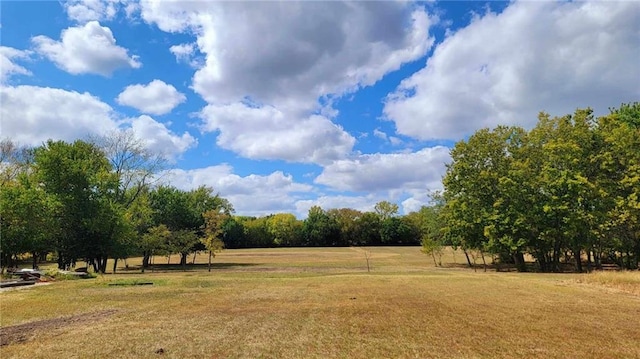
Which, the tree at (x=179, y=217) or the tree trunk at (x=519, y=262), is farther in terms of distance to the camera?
→ the tree at (x=179, y=217)

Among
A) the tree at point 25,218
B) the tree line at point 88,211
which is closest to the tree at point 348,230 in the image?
the tree line at point 88,211

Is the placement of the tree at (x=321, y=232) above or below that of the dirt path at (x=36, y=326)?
above

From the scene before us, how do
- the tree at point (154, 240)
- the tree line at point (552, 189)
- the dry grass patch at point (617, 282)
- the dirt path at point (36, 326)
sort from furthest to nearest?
the tree at point (154, 240)
the tree line at point (552, 189)
the dry grass patch at point (617, 282)
the dirt path at point (36, 326)

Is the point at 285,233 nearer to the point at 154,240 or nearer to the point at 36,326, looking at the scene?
the point at 154,240

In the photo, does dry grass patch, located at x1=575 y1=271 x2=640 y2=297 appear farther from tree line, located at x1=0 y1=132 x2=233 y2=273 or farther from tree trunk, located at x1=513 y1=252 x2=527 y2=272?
tree line, located at x1=0 y1=132 x2=233 y2=273

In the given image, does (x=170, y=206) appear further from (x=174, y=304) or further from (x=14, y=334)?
(x=14, y=334)

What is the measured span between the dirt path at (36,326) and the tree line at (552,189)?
126 ft

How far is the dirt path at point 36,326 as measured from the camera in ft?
38.9

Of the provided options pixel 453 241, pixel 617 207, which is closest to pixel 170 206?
pixel 453 241

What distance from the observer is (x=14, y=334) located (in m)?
12.4

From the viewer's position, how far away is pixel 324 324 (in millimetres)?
13875

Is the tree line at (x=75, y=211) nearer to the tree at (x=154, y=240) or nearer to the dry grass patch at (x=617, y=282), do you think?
the tree at (x=154, y=240)

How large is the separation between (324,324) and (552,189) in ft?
115

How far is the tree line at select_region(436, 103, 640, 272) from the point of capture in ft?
126
